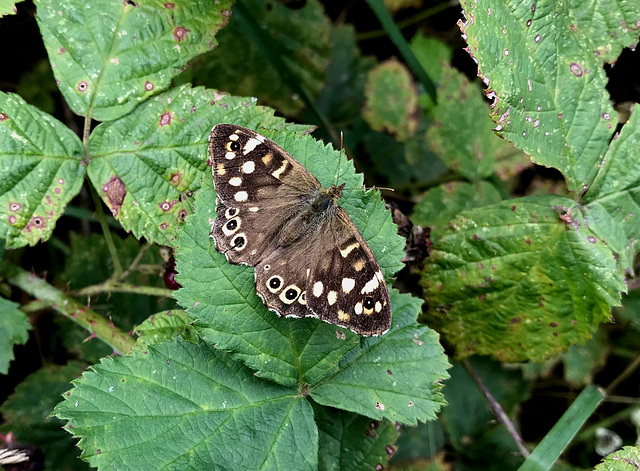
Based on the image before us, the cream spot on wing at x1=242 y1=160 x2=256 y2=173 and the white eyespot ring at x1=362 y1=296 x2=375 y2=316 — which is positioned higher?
the cream spot on wing at x1=242 y1=160 x2=256 y2=173

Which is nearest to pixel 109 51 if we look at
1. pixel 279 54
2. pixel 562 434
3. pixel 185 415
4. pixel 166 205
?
pixel 166 205

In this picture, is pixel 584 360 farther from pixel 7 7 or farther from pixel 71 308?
pixel 7 7

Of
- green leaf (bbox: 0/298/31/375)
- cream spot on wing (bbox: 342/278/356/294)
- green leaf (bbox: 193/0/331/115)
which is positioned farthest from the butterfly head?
green leaf (bbox: 0/298/31/375)

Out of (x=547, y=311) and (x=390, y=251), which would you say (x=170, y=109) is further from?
(x=547, y=311)

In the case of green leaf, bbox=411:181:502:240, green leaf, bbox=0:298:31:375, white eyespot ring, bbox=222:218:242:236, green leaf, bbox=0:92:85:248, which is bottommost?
green leaf, bbox=411:181:502:240

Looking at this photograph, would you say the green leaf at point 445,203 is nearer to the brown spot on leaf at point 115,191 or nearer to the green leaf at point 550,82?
the green leaf at point 550,82

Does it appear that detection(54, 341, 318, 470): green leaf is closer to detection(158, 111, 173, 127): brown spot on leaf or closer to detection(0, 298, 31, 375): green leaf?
detection(0, 298, 31, 375): green leaf

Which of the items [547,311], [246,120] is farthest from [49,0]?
[547,311]
